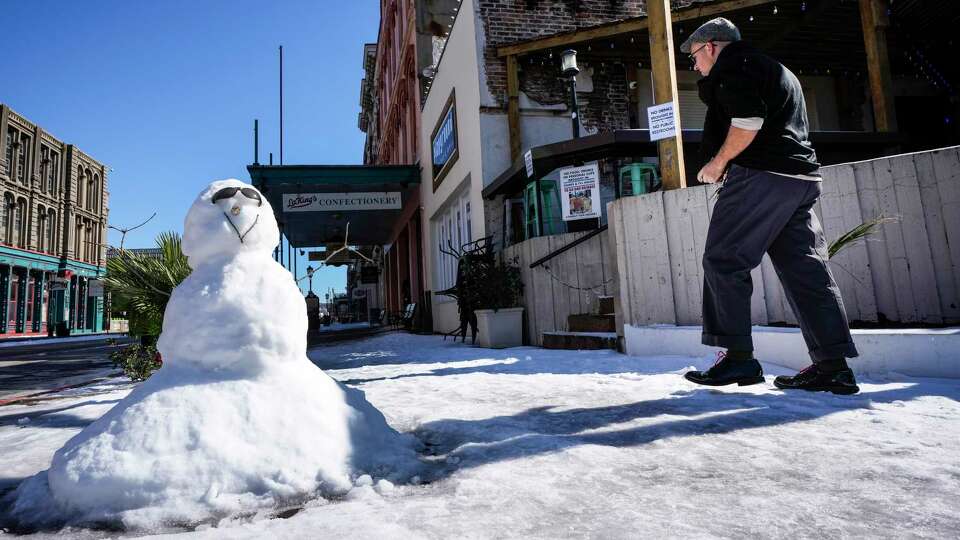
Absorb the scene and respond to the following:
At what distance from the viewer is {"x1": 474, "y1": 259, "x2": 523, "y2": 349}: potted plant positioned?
6906 mm

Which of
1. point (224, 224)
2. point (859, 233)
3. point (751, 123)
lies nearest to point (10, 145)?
point (224, 224)

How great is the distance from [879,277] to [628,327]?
1.93 m

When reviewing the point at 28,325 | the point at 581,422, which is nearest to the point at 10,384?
the point at 581,422

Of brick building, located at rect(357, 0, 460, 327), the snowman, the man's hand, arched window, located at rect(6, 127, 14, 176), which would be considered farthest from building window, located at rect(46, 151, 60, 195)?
the man's hand

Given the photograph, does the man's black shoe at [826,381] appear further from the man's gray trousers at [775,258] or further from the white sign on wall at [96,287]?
the white sign on wall at [96,287]

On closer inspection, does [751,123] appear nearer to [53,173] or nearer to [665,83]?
[665,83]

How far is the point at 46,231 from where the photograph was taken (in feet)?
94.6

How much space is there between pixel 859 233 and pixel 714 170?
168 cm

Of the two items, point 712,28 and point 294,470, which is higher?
point 712,28

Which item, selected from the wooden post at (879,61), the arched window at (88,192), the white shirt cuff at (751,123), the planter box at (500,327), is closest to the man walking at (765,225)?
the white shirt cuff at (751,123)

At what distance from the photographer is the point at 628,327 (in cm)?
466

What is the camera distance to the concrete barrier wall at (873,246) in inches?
128

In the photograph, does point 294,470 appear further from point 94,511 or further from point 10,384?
point 10,384

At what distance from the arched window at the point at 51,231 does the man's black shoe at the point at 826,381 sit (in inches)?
1510
